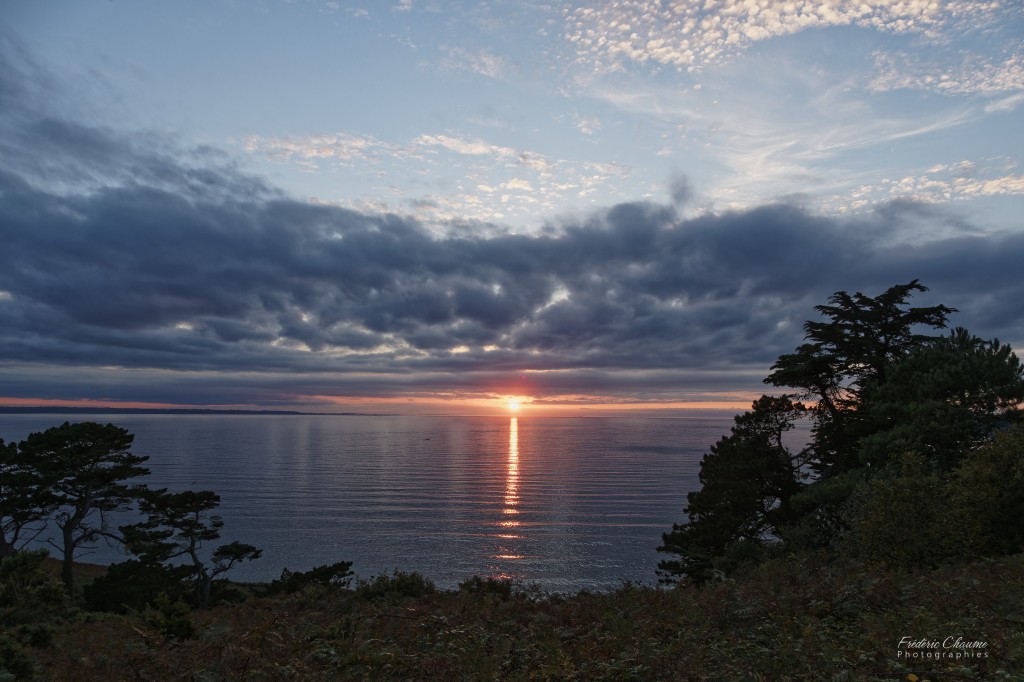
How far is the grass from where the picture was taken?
8.34 metres

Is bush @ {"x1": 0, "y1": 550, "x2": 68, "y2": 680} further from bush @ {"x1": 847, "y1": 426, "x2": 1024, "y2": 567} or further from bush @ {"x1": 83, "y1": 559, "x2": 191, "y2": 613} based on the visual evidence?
bush @ {"x1": 847, "y1": 426, "x2": 1024, "y2": 567}

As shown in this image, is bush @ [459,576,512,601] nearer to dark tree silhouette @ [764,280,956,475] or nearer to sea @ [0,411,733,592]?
sea @ [0,411,733,592]

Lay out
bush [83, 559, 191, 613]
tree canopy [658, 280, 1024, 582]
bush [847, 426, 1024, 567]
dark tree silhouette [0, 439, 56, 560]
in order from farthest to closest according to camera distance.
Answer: dark tree silhouette [0, 439, 56, 560] < bush [83, 559, 191, 613] < tree canopy [658, 280, 1024, 582] < bush [847, 426, 1024, 567]

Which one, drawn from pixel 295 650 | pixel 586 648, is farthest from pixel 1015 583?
pixel 295 650

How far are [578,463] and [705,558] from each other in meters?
125

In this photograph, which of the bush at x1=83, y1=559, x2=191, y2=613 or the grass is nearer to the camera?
the grass

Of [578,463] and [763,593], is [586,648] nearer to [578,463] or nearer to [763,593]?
[763,593]

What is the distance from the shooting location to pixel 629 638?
1054 centimetres

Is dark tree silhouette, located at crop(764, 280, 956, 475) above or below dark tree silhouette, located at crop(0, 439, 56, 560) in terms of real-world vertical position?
above

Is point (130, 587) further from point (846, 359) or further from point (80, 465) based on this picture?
point (846, 359)

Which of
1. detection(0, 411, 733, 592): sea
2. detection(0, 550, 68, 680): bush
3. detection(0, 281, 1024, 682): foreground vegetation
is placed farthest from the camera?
detection(0, 411, 733, 592): sea

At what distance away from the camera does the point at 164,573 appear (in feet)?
123

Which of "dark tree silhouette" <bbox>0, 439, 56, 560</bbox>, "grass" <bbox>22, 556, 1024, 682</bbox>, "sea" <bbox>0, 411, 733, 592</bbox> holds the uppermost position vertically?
"grass" <bbox>22, 556, 1024, 682</bbox>

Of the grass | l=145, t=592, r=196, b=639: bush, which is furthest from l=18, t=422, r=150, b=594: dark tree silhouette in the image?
l=145, t=592, r=196, b=639: bush
